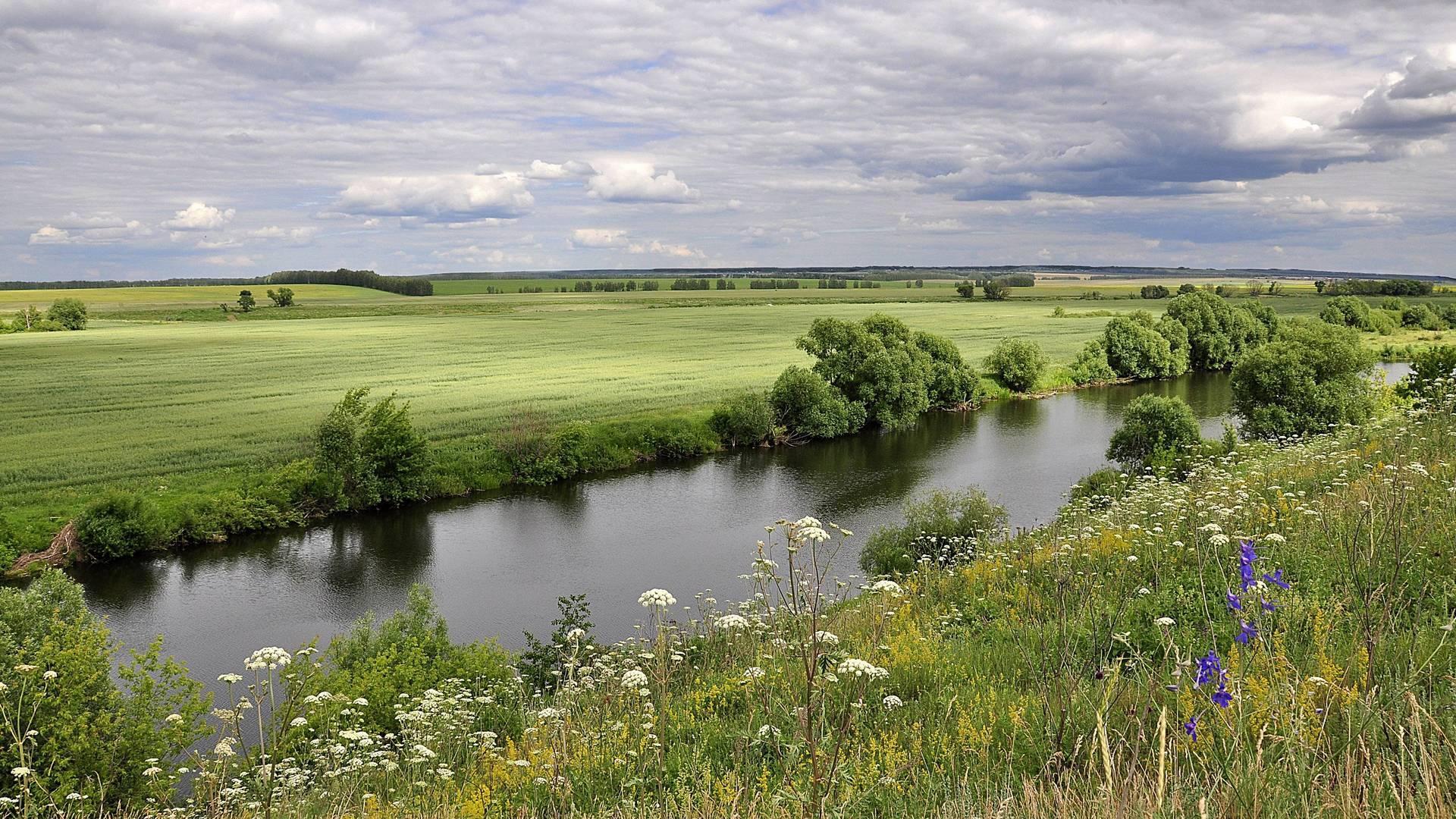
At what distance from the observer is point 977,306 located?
121m

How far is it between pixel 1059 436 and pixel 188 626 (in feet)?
112

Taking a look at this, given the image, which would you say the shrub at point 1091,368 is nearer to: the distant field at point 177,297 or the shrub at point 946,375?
the shrub at point 946,375

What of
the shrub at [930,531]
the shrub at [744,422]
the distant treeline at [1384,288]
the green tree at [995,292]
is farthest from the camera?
the green tree at [995,292]

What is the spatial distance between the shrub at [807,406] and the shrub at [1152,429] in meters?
13.3

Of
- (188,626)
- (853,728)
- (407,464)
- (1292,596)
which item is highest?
(1292,596)

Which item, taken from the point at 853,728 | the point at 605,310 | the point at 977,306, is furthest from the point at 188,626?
the point at 977,306

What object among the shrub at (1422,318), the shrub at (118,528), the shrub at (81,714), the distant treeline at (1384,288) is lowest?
the shrub at (118,528)

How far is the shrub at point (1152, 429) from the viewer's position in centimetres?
2920

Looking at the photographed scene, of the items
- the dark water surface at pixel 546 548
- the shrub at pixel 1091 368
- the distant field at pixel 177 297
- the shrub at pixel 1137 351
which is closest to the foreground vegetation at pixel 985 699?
the dark water surface at pixel 546 548

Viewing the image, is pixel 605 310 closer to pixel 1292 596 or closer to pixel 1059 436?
pixel 1059 436

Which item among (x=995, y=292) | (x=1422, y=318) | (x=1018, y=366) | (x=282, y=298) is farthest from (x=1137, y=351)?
(x=282, y=298)

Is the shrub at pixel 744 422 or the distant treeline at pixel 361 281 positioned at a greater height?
the distant treeline at pixel 361 281

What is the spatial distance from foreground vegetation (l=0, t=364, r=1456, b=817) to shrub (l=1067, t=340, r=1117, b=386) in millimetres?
48522

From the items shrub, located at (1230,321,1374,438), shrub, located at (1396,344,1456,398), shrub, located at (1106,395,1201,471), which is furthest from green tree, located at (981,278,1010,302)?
shrub, located at (1106,395,1201,471)
